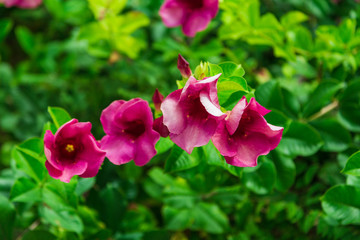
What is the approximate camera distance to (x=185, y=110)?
658 mm

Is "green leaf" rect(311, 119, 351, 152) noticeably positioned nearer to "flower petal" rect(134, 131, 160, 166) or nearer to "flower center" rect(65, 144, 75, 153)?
"flower petal" rect(134, 131, 160, 166)

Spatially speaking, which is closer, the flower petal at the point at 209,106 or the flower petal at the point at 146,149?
the flower petal at the point at 209,106

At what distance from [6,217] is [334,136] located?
2.76ft

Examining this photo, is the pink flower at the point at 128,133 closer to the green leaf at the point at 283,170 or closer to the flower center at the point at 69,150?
the flower center at the point at 69,150

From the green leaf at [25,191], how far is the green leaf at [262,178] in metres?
0.48

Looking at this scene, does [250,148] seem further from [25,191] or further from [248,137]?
[25,191]

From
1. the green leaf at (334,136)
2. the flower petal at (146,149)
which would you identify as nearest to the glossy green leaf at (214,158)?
the flower petal at (146,149)

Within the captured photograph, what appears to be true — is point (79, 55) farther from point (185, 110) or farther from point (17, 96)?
point (185, 110)

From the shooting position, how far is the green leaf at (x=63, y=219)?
91 cm

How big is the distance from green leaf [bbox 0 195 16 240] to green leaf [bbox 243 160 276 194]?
0.57 m


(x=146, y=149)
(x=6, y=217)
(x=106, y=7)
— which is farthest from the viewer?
(x=106, y=7)

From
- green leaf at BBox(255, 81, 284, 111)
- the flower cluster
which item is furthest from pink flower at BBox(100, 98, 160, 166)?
green leaf at BBox(255, 81, 284, 111)

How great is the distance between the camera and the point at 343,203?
2.67 ft

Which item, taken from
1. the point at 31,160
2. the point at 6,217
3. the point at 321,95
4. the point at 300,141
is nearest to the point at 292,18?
the point at 321,95
